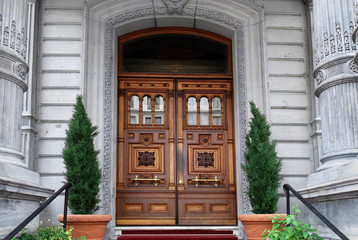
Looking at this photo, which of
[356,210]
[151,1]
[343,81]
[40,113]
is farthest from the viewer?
[151,1]

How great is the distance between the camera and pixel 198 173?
9898mm

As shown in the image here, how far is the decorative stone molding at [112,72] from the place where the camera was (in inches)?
361

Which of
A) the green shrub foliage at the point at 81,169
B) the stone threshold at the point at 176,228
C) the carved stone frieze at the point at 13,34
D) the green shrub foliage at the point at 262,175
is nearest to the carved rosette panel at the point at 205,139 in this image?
the stone threshold at the point at 176,228

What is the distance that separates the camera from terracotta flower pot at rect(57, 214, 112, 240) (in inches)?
277

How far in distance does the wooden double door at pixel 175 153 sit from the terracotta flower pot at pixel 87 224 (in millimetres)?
2331

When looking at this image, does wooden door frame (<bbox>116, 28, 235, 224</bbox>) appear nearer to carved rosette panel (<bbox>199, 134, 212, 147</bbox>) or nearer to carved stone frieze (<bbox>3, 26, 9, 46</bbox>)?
carved rosette panel (<bbox>199, 134, 212, 147</bbox>)

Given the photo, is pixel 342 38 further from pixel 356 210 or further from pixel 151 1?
pixel 151 1

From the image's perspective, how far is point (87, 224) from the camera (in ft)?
23.4

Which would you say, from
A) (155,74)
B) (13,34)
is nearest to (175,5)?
(155,74)

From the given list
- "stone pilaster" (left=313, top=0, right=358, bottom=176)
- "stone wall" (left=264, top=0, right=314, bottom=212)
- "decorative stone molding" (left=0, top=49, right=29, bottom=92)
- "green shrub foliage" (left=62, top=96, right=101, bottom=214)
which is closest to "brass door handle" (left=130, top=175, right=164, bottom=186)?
"green shrub foliage" (left=62, top=96, right=101, bottom=214)

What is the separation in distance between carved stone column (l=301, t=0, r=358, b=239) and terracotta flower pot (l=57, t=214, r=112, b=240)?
3061 mm

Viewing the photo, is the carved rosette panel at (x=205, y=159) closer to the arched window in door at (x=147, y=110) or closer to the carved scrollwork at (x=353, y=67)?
the arched window in door at (x=147, y=110)

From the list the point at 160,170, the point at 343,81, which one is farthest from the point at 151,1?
the point at 343,81

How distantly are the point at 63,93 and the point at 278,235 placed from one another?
18.1 feet
